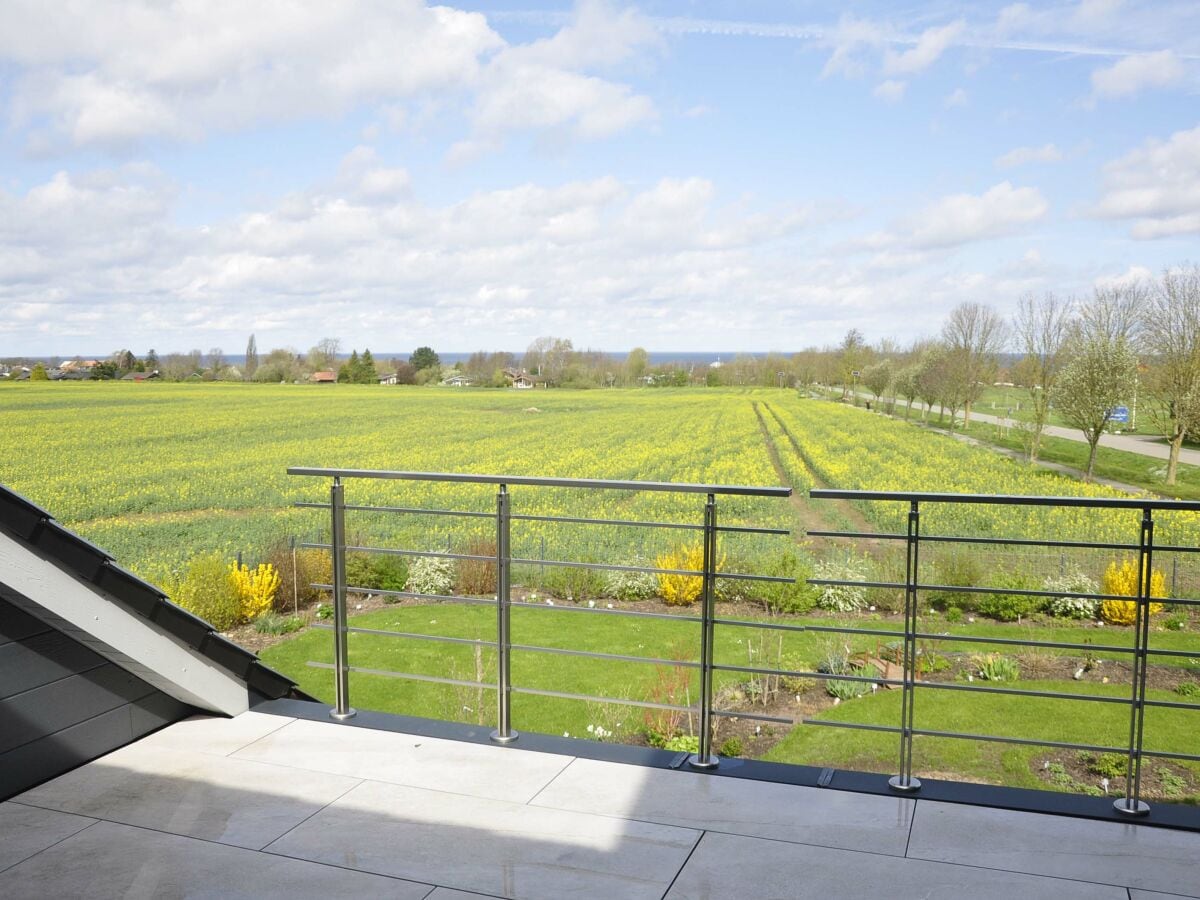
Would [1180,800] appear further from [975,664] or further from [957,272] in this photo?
[957,272]

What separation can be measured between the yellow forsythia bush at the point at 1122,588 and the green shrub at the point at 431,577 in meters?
6.46

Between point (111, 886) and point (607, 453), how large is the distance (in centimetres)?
2002

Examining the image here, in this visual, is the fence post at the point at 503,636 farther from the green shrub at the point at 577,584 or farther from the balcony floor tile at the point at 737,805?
the green shrub at the point at 577,584

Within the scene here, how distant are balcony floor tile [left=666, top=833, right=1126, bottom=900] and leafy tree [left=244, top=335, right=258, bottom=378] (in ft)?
73.5

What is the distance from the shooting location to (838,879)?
2.19 m

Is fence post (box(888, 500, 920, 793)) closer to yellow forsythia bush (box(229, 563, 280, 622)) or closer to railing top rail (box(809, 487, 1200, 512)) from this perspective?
railing top rail (box(809, 487, 1200, 512))

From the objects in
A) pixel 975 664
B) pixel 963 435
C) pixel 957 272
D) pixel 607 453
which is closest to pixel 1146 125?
pixel 957 272

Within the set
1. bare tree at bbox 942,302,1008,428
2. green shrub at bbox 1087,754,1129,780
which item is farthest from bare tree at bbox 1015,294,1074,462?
green shrub at bbox 1087,754,1129,780

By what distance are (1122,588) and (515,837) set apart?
28.3 ft

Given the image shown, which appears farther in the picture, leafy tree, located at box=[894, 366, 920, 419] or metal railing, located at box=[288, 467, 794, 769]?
leafy tree, located at box=[894, 366, 920, 419]

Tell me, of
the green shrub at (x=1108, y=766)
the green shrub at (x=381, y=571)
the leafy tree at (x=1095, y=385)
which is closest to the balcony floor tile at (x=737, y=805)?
the green shrub at (x=1108, y=766)

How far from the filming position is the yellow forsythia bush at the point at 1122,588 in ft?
29.4

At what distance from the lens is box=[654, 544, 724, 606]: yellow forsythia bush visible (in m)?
9.62

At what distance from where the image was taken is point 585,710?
710 centimetres
